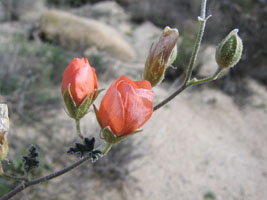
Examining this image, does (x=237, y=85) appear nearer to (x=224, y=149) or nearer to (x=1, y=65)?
(x=224, y=149)

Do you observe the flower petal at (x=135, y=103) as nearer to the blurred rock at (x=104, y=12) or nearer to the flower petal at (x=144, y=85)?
the flower petal at (x=144, y=85)

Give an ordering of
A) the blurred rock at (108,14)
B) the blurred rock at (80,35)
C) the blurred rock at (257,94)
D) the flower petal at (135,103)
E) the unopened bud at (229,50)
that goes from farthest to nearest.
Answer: the blurred rock at (108,14)
the blurred rock at (80,35)
the blurred rock at (257,94)
the unopened bud at (229,50)
the flower petal at (135,103)

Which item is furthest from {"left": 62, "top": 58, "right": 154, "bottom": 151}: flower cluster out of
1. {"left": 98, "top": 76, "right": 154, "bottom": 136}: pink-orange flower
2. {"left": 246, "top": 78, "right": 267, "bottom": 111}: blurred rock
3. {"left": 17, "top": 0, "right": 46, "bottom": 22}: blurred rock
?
{"left": 17, "top": 0, "right": 46, "bottom": 22}: blurred rock

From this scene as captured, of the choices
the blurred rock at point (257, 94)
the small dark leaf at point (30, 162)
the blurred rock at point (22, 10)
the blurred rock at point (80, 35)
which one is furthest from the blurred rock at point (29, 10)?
the small dark leaf at point (30, 162)

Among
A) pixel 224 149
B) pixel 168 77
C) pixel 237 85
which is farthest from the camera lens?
pixel 237 85

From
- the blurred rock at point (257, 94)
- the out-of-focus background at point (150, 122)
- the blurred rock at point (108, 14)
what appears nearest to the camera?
the out-of-focus background at point (150, 122)

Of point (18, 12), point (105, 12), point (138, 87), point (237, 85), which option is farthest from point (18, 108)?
point (105, 12)

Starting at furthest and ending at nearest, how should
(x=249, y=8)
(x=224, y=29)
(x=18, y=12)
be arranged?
(x=18, y=12)
(x=249, y=8)
(x=224, y=29)
